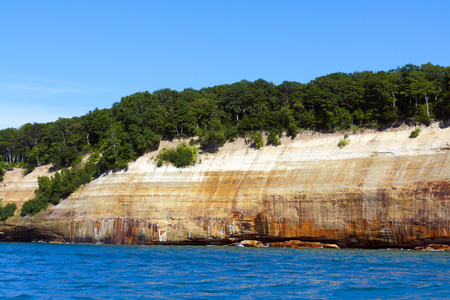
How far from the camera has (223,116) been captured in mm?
62719

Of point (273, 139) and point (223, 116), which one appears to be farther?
point (223, 116)

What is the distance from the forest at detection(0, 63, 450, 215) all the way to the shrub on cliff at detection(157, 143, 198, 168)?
7.27 ft

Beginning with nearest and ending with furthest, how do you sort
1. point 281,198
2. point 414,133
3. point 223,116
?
1. point 414,133
2. point 281,198
3. point 223,116

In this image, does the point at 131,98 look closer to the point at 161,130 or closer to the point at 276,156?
the point at 161,130

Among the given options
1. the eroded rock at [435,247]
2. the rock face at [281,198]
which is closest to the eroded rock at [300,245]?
the rock face at [281,198]

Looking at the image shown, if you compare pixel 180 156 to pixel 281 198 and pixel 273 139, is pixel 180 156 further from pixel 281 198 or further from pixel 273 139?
pixel 281 198

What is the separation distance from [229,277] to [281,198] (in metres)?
23.4

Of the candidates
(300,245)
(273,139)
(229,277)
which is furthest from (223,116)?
(229,277)

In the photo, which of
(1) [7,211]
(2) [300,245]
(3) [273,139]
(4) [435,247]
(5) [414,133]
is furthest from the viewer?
(1) [7,211]

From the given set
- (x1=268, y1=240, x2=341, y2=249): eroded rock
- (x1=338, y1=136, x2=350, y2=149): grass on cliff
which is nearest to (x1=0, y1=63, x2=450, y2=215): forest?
(x1=338, y1=136, x2=350, y2=149): grass on cliff

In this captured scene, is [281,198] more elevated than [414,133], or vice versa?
[414,133]

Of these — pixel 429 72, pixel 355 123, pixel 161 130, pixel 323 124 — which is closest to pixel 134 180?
pixel 161 130

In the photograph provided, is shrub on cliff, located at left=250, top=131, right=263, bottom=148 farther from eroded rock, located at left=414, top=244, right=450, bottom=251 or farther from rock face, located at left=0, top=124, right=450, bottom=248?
eroded rock, located at left=414, top=244, right=450, bottom=251

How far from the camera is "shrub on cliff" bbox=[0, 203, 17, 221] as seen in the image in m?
60.7
